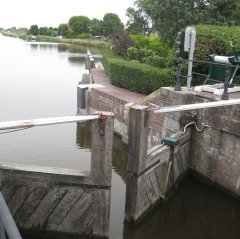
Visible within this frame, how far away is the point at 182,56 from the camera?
30.3 feet

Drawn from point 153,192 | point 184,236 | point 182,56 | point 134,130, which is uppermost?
point 182,56

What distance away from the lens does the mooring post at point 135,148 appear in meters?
6.57

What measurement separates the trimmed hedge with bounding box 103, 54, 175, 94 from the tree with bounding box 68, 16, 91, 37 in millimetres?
78665

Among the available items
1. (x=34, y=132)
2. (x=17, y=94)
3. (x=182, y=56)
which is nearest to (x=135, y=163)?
(x=182, y=56)

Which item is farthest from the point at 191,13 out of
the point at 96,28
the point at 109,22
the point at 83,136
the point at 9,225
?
the point at 96,28

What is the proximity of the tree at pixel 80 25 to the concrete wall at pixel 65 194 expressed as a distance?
88.2 m

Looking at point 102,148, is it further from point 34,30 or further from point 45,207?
point 34,30

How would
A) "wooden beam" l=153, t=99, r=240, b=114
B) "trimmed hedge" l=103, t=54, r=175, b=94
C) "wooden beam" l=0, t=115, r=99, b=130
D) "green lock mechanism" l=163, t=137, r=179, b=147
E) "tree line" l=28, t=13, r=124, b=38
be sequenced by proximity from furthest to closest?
"tree line" l=28, t=13, r=124, b=38 < "trimmed hedge" l=103, t=54, r=175, b=94 < "green lock mechanism" l=163, t=137, r=179, b=147 < "wooden beam" l=153, t=99, r=240, b=114 < "wooden beam" l=0, t=115, r=99, b=130

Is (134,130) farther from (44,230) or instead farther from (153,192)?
(44,230)

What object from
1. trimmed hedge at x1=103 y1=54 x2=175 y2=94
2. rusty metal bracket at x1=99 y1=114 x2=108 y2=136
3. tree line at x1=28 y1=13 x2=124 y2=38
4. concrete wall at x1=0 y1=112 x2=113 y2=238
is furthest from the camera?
tree line at x1=28 y1=13 x2=124 y2=38

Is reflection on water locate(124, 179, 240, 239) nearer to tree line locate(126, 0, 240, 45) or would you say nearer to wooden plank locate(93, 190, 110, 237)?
wooden plank locate(93, 190, 110, 237)

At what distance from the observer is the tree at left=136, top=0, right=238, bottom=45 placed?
18375 mm

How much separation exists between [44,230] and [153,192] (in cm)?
233

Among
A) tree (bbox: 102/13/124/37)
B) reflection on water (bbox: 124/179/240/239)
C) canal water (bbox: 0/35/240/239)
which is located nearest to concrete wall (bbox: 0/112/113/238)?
canal water (bbox: 0/35/240/239)
